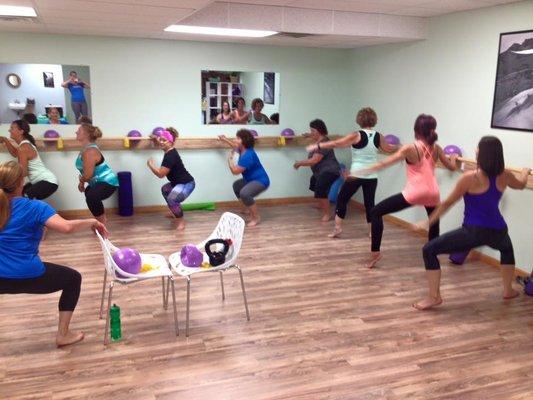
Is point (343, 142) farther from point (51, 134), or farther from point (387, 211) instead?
point (51, 134)

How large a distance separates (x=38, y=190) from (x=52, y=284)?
2707 millimetres

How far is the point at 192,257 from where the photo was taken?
11.1ft

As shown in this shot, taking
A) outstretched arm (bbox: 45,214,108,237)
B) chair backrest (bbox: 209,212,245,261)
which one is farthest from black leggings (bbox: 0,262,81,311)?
chair backrest (bbox: 209,212,245,261)

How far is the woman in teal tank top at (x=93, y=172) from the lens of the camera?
16.4 feet

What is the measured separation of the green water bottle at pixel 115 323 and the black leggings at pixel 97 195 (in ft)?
7.65

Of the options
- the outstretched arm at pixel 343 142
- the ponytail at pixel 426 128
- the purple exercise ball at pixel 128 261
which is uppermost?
the ponytail at pixel 426 128

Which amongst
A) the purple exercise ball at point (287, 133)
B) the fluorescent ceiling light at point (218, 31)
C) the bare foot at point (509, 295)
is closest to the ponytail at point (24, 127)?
the fluorescent ceiling light at point (218, 31)

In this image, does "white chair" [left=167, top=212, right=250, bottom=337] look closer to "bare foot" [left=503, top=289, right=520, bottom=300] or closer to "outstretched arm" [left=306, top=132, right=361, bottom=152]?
"outstretched arm" [left=306, top=132, right=361, bottom=152]

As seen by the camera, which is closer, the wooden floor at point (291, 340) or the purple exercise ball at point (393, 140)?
the wooden floor at point (291, 340)

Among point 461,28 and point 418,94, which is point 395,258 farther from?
point 461,28

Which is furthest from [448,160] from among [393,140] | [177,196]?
[177,196]

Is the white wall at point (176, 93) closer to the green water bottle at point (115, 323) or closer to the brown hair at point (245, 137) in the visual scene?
the brown hair at point (245, 137)

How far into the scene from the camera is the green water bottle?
313 centimetres

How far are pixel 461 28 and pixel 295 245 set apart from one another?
278cm
